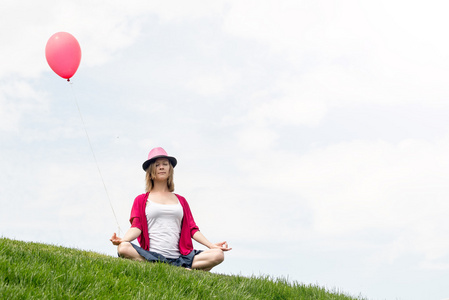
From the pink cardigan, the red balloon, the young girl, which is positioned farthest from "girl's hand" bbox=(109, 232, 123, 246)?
the red balloon

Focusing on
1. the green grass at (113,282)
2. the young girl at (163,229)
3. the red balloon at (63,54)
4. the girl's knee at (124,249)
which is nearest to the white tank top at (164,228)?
the young girl at (163,229)

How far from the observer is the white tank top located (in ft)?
24.6

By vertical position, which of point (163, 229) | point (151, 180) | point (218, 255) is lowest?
point (218, 255)

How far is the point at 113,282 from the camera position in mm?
5047

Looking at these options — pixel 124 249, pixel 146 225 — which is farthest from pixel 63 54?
pixel 124 249

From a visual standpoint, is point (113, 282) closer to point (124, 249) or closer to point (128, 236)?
point (124, 249)

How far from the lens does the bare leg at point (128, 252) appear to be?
283 inches

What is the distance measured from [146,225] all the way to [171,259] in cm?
63

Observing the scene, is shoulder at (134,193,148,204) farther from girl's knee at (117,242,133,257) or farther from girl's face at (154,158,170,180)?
Result: girl's knee at (117,242,133,257)

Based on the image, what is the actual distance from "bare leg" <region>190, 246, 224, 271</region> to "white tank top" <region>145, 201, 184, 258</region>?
0.30m

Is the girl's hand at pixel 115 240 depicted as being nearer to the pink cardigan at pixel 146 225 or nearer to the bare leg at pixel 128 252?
the bare leg at pixel 128 252

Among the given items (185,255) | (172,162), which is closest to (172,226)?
(185,255)

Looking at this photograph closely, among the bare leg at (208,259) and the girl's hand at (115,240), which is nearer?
the girl's hand at (115,240)

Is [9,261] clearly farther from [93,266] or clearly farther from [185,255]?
[185,255]
